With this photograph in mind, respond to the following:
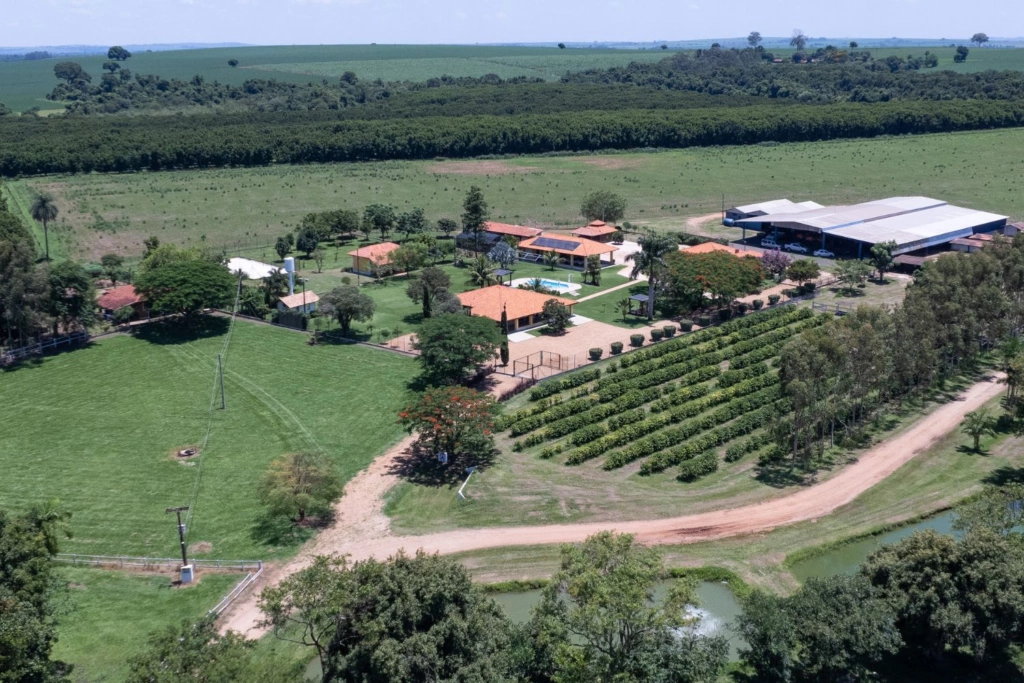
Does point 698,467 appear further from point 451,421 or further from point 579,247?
point 579,247

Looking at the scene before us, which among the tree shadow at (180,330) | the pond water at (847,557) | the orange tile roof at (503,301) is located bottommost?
the pond water at (847,557)

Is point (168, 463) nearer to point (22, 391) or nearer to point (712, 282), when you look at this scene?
point (22, 391)

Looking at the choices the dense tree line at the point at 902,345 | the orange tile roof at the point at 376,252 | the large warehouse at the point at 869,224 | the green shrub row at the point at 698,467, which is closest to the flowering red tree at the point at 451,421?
the green shrub row at the point at 698,467

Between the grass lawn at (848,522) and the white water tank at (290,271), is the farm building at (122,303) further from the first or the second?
the grass lawn at (848,522)

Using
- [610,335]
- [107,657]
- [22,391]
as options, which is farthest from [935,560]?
[22,391]

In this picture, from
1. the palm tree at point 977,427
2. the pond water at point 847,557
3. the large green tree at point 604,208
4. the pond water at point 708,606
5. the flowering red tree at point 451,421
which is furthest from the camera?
the large green tree at point 604,208

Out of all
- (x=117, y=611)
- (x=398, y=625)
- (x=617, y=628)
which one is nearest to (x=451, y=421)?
(x=117, y=611)
